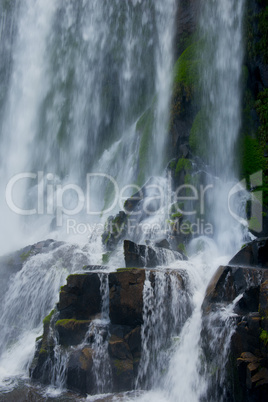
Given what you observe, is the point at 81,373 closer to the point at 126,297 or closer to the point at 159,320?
the point at 126,297

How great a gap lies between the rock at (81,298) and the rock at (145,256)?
2.01 metres

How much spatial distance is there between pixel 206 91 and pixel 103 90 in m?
19.1

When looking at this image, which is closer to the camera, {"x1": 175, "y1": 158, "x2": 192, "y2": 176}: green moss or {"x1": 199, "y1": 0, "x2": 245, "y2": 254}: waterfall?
{"x1": 199, "y1": 0, "x2": 245, "y2": 254}: waterfall

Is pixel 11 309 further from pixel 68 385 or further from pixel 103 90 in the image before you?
pixel 103 90

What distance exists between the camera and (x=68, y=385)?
→ 899 centimetres

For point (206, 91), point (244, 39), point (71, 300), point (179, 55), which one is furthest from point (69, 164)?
point (71, 300)

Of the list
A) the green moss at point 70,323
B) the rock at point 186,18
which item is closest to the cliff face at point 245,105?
the rock at point 186,18

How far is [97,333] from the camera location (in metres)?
9.72

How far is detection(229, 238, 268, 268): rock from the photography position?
35.5ft

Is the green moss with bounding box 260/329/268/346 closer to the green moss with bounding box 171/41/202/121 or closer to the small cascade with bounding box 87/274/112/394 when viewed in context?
the small cascade with bounding box 87/274/112/394

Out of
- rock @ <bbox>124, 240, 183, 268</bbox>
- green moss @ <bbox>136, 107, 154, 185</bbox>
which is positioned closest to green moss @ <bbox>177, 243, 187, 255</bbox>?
rock @ <bbox>124, 240, 183, 268</bbox>

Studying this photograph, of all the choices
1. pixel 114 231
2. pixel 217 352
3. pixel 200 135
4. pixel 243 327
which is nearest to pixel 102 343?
pixel 217 352

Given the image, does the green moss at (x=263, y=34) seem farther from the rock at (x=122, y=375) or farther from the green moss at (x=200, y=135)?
the rock at (x=122, y=375)

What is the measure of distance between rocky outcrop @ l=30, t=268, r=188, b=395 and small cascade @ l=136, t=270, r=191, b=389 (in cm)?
7
